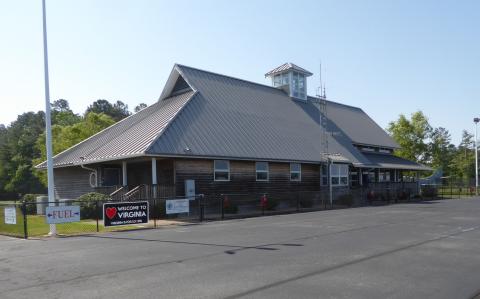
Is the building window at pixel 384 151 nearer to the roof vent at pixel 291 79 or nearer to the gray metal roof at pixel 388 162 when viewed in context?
the gray metal roof at pixel 388 162

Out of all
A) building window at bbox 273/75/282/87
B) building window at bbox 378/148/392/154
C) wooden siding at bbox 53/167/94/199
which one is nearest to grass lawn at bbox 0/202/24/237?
wooden siding at bbox 53/167/94/199

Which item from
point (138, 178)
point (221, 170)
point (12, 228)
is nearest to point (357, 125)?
point (221, 170)

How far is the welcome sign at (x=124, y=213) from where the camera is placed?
18.1 m

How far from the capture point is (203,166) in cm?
2644

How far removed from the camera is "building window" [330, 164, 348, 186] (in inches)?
1377

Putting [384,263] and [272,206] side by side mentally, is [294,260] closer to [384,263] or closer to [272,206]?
[384,263]

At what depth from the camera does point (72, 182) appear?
31.5 metres

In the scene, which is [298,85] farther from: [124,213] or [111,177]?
[124,213]

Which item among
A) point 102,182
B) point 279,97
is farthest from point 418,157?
point 102,182

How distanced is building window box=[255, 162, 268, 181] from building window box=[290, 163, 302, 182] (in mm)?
2733

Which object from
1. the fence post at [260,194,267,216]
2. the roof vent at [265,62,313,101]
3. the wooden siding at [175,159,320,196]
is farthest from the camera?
the roof vent at [265,62,313,101]

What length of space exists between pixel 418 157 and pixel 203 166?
46.1 meters

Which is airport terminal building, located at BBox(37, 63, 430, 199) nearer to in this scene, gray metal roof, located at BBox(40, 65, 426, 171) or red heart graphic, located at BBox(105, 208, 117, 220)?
gray metal roof, located at BBox(40, 65, 426, 171)

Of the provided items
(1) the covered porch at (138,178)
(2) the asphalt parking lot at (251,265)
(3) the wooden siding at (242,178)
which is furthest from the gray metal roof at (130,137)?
(2) the asphalt parking lot at (251,265)
